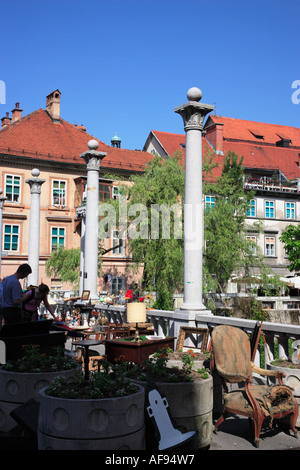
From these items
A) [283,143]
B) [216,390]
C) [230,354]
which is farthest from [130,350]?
[283,143]

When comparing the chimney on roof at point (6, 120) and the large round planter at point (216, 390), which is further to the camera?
the chimney on roof at point (6, 120)

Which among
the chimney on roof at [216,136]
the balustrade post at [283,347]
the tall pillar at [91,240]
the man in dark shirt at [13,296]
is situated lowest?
the balustrade post at [283,347]

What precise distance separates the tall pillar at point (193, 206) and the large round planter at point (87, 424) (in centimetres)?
613

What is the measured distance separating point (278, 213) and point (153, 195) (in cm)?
2695

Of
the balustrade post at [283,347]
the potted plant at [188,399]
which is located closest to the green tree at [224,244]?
the balustrade post at [283,347]

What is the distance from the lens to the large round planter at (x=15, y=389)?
583 centimetres

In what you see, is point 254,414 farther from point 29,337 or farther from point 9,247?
point 9,247

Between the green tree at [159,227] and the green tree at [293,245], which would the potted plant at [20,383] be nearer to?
the green tree at [159,227]

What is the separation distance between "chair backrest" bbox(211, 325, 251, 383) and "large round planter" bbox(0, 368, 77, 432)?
6.73 ft

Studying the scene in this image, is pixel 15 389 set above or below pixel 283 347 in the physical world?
below

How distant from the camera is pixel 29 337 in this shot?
7043 mm

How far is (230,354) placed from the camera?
634 cm

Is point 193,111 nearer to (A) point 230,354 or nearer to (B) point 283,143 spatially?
(A) point 230,354

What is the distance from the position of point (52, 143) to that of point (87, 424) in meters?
39.6
